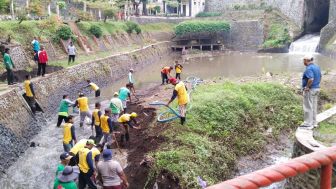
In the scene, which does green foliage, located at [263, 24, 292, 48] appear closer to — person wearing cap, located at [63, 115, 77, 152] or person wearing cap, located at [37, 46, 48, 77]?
person wearing cap, located at [37, 46, 48, 77]

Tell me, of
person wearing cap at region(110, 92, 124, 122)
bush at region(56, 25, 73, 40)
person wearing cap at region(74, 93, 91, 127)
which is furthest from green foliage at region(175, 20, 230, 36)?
person wearing cap at region(110, 92, 124, 122)

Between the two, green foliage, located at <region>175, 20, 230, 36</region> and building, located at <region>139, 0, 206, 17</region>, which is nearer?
green foliage, located at <region>175, 20, 230, 36</region>

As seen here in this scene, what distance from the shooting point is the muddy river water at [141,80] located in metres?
11.8

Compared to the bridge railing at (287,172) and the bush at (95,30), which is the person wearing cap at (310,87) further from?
the bush at (95,30)

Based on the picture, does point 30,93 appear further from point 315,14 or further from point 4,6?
point 315,14

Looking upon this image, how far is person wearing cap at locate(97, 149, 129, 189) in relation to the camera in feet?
27.0

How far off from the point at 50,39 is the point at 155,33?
25.1 meters

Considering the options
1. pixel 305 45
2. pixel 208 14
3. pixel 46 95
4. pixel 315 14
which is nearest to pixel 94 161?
pixel 46 95

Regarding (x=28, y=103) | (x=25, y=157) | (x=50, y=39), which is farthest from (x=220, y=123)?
(x=50, y=39)

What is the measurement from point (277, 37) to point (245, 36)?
484 cm

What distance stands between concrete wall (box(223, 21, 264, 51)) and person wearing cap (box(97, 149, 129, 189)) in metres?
45.5

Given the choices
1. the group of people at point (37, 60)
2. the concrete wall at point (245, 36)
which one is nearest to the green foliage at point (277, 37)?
the concrete wall at point (245, 36)

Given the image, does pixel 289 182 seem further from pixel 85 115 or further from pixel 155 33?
pixel 155 33

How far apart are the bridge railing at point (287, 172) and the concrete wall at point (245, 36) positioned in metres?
50.2
